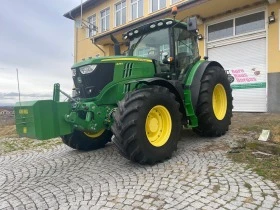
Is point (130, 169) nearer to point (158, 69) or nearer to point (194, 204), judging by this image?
point (194, 204)

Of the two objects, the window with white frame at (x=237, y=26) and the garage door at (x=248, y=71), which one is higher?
the window with white frame at (x=237, y=26)

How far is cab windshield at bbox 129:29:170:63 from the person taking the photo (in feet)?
18.9

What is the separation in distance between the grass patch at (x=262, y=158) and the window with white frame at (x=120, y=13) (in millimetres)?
15133

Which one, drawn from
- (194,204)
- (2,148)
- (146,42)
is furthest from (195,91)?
(2,148)

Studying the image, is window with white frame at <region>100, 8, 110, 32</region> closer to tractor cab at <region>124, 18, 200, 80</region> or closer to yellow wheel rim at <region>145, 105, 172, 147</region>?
tractor cab at <region>124, 18, 200, 80</region>

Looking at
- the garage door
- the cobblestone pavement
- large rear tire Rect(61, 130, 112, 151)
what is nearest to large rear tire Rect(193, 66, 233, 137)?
the cobblestone pavement

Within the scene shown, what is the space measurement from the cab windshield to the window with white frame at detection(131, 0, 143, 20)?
11845 millimetres

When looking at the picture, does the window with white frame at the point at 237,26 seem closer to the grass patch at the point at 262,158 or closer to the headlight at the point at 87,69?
the grass patch at the point at 262,158

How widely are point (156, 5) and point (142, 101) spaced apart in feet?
43.2

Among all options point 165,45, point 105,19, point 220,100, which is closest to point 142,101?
point 165,45

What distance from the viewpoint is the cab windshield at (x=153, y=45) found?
5.75 meters

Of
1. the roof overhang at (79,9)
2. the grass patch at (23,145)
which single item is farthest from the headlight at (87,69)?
the roof overhang at (79,9)

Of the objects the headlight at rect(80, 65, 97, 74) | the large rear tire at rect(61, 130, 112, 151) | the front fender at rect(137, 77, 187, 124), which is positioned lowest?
the large rear tire at rect(61, 130, 112, 151)

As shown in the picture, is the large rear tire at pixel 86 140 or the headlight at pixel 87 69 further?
the large rear tire at pixel 86 140
